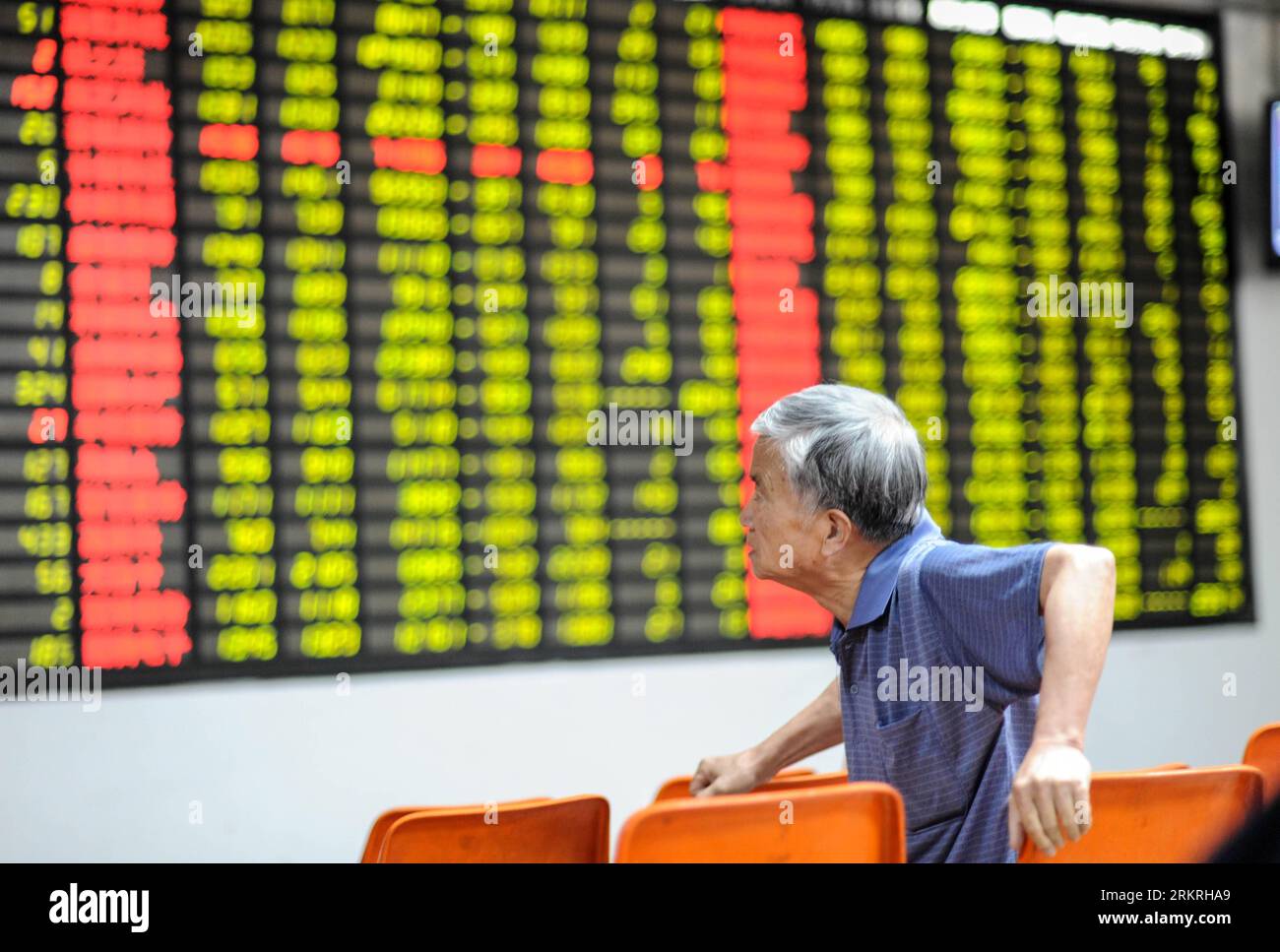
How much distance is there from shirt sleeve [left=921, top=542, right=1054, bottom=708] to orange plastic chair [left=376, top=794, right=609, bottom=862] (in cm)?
48

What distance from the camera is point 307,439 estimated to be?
9.77 feet

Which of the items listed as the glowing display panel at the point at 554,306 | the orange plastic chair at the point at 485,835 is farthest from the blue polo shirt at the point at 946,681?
the glowing display panel at the point at 554,306

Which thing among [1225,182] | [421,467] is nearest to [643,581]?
[421,467]

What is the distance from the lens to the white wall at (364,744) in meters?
2.80

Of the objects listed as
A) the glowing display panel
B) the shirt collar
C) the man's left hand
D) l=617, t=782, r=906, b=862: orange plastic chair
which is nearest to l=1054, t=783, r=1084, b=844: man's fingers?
the man's left hand

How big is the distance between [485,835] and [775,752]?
402 millimetres

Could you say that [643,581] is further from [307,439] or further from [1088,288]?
[1088,288]

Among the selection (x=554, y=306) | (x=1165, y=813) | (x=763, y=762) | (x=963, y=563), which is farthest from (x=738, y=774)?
(x=554, y=306)

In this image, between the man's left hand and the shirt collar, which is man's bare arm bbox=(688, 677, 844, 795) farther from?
the man's left hand

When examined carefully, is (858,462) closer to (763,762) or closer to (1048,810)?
(763,762)

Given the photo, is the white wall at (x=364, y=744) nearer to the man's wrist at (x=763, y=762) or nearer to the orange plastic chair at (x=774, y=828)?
the man's wrist at (x=763, y=762)

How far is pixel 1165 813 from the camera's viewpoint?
135 cm

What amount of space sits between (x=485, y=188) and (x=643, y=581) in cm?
105

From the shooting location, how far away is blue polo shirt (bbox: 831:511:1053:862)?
4.65 feet
